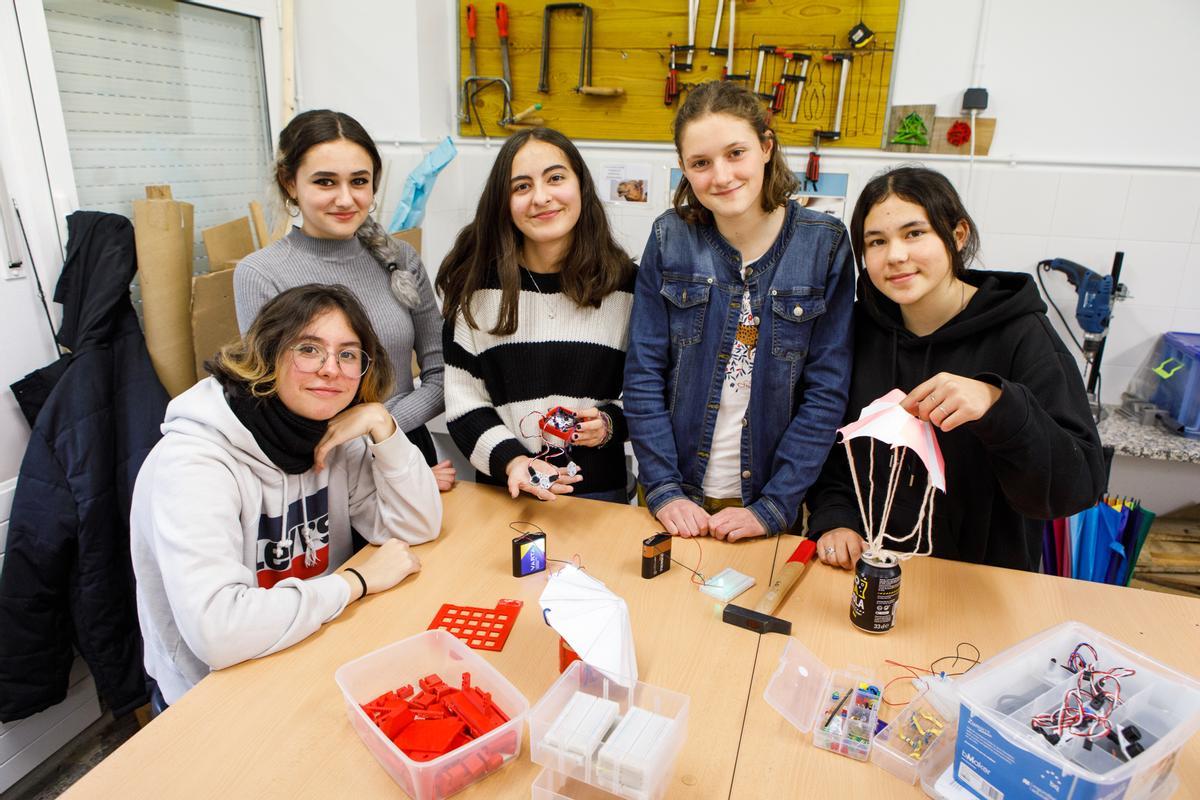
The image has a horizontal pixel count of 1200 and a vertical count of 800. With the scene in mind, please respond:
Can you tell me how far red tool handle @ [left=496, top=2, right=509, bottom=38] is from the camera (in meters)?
3.18

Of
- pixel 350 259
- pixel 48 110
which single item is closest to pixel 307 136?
pixel 350 259

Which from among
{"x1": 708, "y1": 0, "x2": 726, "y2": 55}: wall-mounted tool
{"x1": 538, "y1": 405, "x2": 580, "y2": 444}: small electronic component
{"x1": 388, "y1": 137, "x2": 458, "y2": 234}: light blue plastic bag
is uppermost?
{"x1": 708, "y1": 0, "x2": 726, "y2": 55}: wall-mounted tool

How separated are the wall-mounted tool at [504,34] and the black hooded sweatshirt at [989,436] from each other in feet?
7.22

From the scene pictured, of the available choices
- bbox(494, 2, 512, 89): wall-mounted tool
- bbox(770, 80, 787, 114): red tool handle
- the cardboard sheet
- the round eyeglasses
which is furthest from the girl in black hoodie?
bbox(494, 2, 512, 89): wall-mounted tool

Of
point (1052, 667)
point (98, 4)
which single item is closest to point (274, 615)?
point (1052, 667)

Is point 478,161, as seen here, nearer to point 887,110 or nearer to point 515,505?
point 887,110

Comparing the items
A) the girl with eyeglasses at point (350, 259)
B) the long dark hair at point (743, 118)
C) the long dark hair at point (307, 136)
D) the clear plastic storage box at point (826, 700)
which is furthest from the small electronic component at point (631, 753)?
the long dark hair at point (307, 136)

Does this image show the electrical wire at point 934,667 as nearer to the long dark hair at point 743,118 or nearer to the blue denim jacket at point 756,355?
the blue denim jacket at point 756,355

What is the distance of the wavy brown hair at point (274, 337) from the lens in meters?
1.40

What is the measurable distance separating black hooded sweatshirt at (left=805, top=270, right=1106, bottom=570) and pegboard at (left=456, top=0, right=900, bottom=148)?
1.61 m

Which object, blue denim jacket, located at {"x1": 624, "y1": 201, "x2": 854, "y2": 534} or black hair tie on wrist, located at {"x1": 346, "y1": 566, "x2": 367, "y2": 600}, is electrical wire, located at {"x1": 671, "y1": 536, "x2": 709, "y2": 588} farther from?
black hair tie on wrist, located at {"x1": 346, "y1": 566, "x2": 367, "y2": 600}

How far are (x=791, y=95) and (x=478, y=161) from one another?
1.40 m

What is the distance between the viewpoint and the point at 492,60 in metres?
3.33

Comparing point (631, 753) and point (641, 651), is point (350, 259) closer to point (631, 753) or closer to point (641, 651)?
point (641, 651)
